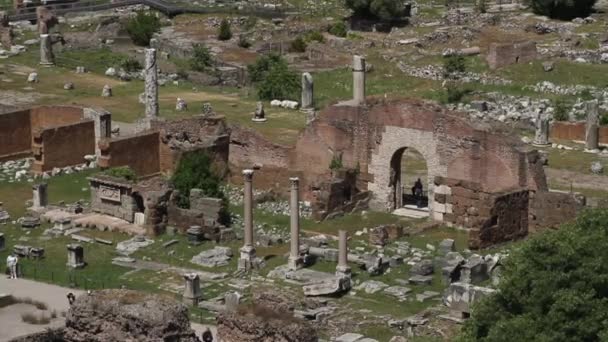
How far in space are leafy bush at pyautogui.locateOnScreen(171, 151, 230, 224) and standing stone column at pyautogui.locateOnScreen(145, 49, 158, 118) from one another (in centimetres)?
1085

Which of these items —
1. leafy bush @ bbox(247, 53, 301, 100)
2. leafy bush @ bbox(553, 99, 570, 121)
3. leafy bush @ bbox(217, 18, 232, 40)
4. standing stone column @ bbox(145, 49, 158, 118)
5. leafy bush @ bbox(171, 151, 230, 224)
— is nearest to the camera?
leafy bush @ bbox(171, 151, 230, 224)

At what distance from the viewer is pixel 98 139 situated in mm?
49531

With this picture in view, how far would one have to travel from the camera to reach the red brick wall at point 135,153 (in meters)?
46.6

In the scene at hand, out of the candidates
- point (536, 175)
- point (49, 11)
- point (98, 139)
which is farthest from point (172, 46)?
point (536, 175)

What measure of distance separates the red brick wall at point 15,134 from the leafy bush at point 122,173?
684cm

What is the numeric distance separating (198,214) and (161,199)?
1.17 meters

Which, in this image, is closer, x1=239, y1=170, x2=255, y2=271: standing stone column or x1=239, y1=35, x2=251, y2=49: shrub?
x1=239, y1=170, x2=255, y2=271: standing stone column

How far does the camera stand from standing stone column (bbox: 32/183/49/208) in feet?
144

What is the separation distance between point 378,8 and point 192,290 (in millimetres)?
45035

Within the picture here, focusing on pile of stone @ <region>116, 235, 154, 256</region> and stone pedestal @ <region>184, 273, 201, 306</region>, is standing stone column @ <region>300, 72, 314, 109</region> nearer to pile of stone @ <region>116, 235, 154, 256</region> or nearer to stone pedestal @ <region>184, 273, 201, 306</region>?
pile of stone @ <region>116, 235, 154, 256</region>

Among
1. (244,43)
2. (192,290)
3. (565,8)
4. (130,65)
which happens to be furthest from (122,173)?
(565,8)

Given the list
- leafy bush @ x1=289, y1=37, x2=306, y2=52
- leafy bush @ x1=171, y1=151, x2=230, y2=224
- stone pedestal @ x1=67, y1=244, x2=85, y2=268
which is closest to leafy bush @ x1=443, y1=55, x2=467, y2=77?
leafy bush @ x1=289, y1=37, x2=306, y2=52

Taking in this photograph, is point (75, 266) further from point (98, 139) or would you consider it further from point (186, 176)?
point (98, 139)

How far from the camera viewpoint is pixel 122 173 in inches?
Answer: 1751
